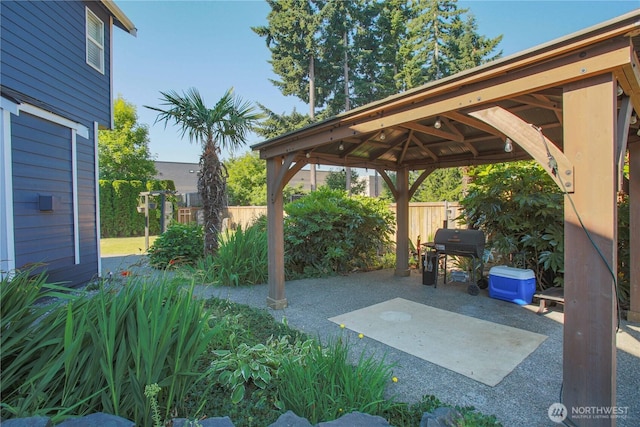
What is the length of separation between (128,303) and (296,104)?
15667 mm

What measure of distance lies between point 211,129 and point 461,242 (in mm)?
5206

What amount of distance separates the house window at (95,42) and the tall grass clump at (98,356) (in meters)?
5.92

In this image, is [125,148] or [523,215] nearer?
[523,215]

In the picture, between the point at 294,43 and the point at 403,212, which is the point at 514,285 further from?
the point at 294,43

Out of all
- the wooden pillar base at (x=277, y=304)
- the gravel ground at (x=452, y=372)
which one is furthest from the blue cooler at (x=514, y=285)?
the wooden pillar base at (x=277, y=304)

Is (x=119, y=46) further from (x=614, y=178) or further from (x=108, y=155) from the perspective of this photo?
(x=108, y=155)

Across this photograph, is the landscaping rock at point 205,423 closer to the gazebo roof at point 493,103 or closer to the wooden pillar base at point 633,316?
the gazebo roof at point 493,103

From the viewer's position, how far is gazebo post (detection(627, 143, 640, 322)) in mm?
3488

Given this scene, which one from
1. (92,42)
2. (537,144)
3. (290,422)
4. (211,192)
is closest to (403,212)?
(211,192)

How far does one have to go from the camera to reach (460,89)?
2467 millimetres

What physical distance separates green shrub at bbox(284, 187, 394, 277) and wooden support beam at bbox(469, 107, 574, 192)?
4.50m

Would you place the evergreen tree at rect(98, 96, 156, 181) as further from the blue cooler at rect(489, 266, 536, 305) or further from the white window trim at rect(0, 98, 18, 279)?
the blue cooler at rect(489, 266, 536, 305)

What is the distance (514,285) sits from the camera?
4.41 m

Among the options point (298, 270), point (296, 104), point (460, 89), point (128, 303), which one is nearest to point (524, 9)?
point (460, 89)
